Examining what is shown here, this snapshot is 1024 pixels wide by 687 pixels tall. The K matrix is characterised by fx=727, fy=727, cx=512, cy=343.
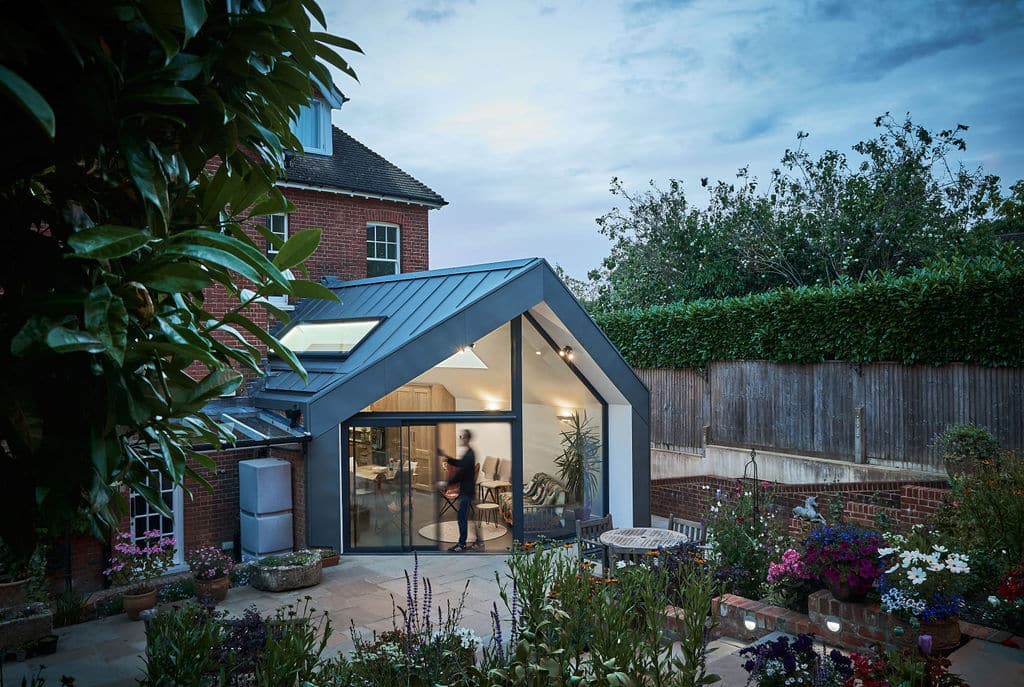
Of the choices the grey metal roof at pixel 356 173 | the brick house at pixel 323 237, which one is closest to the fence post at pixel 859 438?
the brick house at pixel 323 237

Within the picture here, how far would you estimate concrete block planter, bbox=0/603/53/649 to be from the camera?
6.84 metres

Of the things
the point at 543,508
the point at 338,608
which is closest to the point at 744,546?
the point at 338,608

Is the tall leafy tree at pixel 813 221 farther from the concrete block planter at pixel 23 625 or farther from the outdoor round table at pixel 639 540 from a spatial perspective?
the concrete block planter at pixel 23 625

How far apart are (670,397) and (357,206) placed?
28.6ft

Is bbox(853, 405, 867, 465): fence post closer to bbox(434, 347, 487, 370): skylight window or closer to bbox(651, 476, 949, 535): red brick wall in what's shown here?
bbox(651, 476, 949, 535): red brick wall

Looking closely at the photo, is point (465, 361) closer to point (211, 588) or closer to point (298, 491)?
point (298, 491)

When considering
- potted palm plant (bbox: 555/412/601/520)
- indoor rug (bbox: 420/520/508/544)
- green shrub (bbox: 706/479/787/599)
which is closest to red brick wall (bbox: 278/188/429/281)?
potted palm plant (bbox: 555/412/601/520)

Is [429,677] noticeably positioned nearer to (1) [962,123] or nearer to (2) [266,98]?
(2) [266,98]

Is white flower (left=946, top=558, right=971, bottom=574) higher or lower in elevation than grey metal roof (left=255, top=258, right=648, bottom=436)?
lower

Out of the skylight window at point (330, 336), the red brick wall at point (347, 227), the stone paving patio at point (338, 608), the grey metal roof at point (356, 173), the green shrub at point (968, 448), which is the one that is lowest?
the stone paving patio at point (338, 608)

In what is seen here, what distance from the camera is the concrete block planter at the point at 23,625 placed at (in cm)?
684

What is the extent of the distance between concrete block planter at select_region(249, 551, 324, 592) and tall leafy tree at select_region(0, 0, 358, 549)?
256 inches

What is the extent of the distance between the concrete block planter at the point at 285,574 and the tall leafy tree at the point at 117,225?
6511 mm

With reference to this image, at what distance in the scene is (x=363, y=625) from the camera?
738 centimetres
